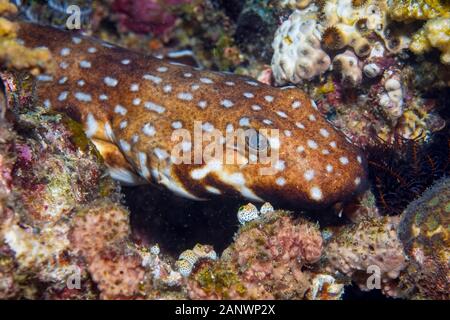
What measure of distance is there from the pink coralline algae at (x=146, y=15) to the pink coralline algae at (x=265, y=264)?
5667 mm

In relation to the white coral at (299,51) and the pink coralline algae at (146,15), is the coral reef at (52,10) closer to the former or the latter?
the pink coralline algae at (146,15)

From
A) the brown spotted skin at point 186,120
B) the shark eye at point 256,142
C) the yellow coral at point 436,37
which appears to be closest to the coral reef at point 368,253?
the brown spotted skin at point 186,120

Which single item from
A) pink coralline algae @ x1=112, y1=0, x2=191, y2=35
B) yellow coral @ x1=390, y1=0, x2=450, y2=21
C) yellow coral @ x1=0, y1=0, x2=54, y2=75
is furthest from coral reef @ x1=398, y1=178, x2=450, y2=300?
pink coralline algae @ x1=112, y1=0, x2=191, y2=35

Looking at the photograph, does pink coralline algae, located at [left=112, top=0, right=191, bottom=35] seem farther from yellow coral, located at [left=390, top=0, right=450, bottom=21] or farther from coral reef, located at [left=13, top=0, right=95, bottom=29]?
yellow coral, located at [left=390, top=0, right=450, bottom=21]

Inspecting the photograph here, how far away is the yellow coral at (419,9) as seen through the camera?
17.5 ft

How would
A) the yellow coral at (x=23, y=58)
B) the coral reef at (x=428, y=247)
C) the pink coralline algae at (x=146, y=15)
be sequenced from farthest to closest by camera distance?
the pink coralline algae at (x=146, y=15)
the coral reef at (x=428, y=247)
the yellow coral at (x=23, y=58)

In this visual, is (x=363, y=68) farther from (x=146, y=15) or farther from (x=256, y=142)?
(x=146, y=15)

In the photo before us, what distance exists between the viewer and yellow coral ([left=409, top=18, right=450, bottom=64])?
17.3 feet

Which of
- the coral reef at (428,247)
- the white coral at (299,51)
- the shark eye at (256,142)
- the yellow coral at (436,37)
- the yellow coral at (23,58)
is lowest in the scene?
the coral reef at (428,247)

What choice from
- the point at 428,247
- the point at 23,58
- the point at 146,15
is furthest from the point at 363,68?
the point at 146,15

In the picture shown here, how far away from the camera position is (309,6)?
6.61m

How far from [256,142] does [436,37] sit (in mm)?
2876

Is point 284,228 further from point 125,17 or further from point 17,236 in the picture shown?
point 125,17

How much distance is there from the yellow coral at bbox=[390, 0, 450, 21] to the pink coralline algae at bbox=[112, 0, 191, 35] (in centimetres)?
451
